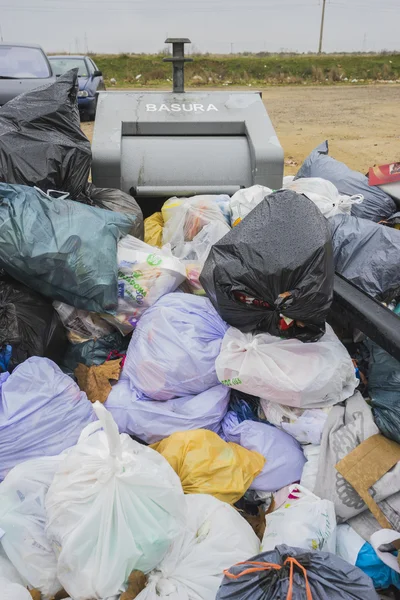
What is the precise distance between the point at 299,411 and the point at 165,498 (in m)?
0.72

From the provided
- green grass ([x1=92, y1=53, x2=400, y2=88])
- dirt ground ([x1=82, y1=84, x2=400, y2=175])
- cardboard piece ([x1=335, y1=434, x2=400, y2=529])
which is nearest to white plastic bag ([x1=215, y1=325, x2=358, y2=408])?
cardboard piece ([x1=335, y1=434, x2=400, y2=529])

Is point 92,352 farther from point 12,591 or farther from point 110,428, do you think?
point 12,591

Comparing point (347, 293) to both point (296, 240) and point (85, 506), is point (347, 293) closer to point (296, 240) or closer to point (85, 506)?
Answer: point (296, 240)

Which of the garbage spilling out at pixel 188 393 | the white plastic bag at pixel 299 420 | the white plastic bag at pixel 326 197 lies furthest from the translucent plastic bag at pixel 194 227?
the white plastic bag at pixel 299 420

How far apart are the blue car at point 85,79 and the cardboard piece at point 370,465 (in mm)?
8705

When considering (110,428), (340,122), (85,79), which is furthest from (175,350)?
(340,122)

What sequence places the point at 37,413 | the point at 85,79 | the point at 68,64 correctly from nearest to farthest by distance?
the point at 37,413
the point at 85,79
the point at 68,64

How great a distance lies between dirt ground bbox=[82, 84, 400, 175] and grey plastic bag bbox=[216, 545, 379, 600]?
582 centimetres

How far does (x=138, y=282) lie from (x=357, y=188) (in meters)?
1.67

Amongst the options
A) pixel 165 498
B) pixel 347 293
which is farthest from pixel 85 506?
pixel 347 293

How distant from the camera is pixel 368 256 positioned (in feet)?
8.23

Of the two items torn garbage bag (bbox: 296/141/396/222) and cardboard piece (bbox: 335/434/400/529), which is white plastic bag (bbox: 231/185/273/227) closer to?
torn garbage bag (bbox: 296/141/396/222)

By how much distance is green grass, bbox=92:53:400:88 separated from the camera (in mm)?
18016

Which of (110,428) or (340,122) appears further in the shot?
(340,122)
